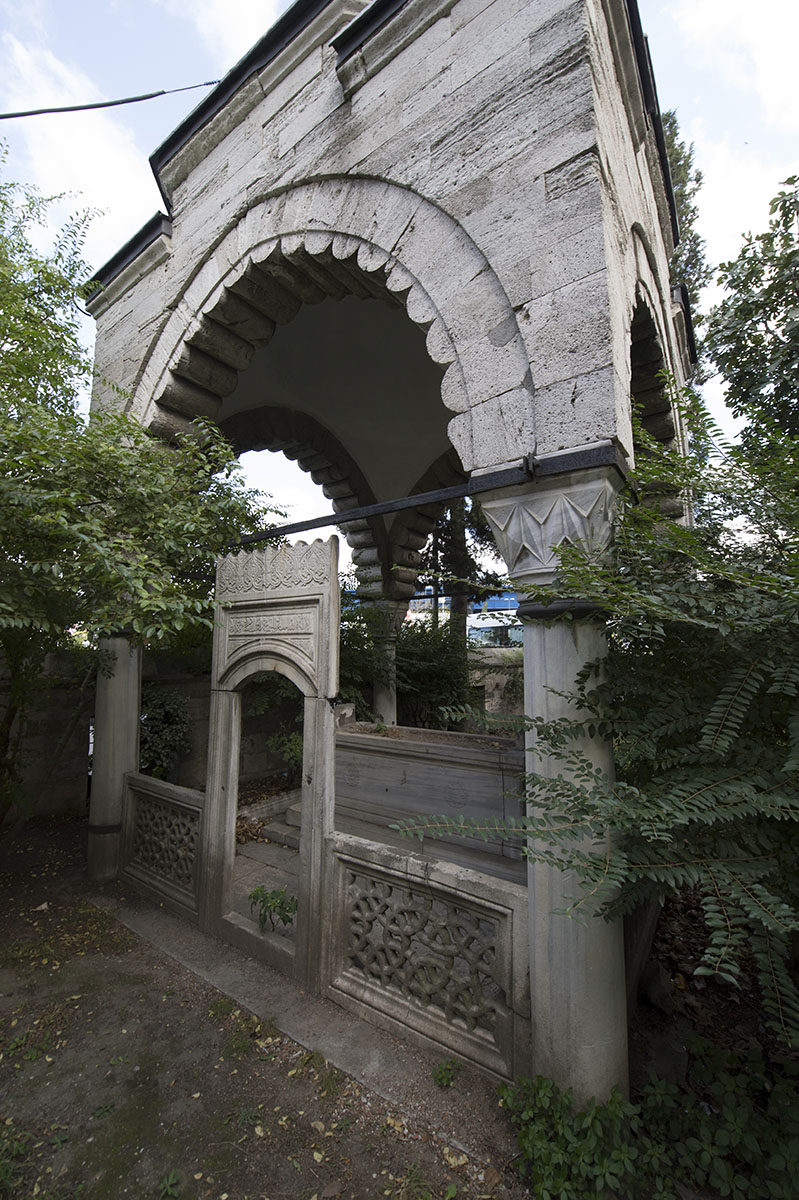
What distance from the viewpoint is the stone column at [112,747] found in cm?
401

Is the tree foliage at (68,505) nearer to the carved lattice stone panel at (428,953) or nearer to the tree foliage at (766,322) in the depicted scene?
the carved lattice stone panel at (428,953)

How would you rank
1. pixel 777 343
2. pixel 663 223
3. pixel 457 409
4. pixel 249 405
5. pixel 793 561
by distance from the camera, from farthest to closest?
pixel 249 405 → pixel 663 223 → pixel 777 343 → pixel 457 409 → pixel 793 561

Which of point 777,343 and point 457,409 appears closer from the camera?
point 457,409

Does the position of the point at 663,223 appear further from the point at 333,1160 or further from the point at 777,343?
the point at 333,1160

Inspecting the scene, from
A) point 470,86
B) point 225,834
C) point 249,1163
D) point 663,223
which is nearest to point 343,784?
point 225,834

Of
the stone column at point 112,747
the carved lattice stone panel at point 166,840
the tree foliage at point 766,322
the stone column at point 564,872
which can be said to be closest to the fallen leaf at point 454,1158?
the stone column at point 564,872

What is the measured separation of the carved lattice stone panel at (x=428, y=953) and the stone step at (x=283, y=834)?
2153 millimetres

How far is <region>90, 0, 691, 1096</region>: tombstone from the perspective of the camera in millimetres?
2057

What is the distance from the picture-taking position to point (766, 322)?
11.2ft

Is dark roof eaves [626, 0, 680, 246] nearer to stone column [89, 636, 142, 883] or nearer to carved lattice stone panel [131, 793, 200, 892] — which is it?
stone column [89, 636, 142, 883]

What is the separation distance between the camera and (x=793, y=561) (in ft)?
5.33

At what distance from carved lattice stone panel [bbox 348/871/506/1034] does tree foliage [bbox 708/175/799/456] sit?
3204 mm

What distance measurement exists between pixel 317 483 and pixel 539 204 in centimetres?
597

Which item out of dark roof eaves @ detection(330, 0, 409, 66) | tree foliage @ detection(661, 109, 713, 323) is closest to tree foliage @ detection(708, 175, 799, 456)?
dark roof eaves @ detection(330, 0, 409, 66)
